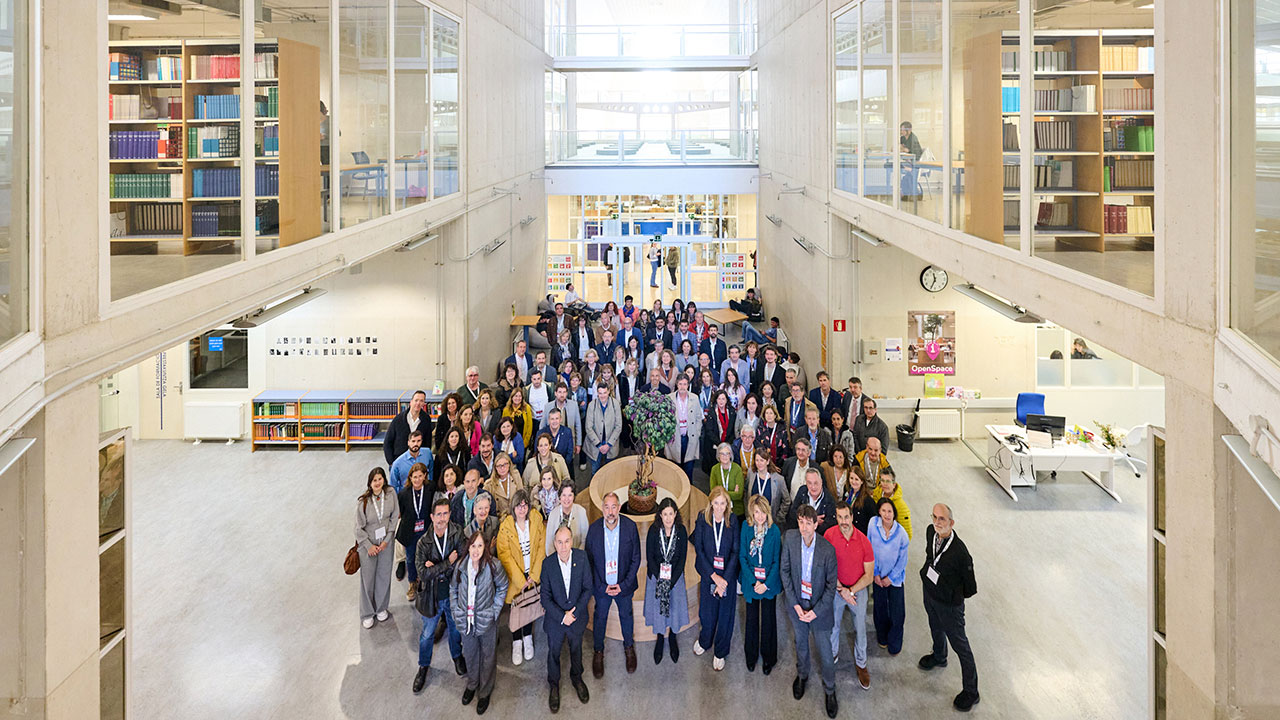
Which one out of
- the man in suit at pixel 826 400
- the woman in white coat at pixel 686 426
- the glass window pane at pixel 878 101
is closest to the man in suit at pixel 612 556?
the woman in white coat at pixel 686 426

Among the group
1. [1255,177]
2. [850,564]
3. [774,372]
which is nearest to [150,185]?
[850,564]

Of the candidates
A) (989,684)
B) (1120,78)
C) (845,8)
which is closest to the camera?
(1120,78)

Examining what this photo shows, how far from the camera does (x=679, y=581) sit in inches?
233

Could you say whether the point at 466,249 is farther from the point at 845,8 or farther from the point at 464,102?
the point at 845,8

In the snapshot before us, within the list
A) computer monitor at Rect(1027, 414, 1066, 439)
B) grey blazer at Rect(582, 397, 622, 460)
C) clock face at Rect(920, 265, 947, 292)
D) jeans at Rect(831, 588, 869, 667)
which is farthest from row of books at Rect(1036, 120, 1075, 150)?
clock face at Rect(920, 265, 947, 292)

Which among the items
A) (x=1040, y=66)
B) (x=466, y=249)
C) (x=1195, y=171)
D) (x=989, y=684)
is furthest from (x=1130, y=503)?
(x=466, y=249)

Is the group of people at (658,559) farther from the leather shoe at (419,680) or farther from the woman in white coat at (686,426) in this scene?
the woman in white coat at (686,426)

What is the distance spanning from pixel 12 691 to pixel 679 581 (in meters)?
3.98

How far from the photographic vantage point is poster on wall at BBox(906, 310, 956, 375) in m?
11.5

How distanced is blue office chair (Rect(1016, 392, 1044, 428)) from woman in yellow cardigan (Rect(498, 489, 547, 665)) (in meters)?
7.42

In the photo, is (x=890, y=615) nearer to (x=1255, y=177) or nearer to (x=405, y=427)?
(x=1255, y=177)

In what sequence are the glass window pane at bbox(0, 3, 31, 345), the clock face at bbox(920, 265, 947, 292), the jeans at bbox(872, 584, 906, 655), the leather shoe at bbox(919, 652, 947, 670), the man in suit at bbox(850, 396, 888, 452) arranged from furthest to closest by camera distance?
the clock face at bbox(920, 265, 947, 292)
the man in suit at bbox(850, 396, 888, 452)
the jeans at bbox(872, 584, 906, 655)
the leather shoe at bbox(919, 652, 947, 670)
the glass window pane at bbox(0, 3, 31, 345)

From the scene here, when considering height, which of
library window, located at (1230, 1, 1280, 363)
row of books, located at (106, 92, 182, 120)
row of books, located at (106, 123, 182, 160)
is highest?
row of books, located at (106, 92, 182, 120)

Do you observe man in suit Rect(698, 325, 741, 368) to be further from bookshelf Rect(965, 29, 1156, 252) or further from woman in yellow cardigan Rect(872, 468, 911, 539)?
bookshelf Rect(965, 29, 1156, 252)
